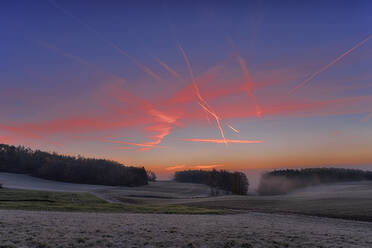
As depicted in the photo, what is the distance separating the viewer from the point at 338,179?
481 feet

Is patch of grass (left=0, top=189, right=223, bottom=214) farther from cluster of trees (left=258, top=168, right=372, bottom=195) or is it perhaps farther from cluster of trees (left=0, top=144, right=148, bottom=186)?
cluster of trees (left=258, top=168, right=372, bottom=195)

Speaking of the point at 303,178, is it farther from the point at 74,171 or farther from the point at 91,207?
the point at 91,207

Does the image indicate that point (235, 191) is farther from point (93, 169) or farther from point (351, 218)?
point (351, 218)

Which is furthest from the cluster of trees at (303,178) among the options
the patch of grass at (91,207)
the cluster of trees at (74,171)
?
the patch of grass at (91,207)

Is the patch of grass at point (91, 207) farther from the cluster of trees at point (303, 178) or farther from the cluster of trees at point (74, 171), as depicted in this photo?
the cluster of trees at point (303, 178)

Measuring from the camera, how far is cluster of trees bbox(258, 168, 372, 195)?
144 metres

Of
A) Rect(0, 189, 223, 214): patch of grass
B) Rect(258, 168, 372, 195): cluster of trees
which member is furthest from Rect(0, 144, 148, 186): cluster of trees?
Rect(0, 189, 223, 214): patch of grass

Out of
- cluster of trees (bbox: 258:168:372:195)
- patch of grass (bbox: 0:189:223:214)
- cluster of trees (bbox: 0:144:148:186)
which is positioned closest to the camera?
patch of grass (bbox: 0:189:223:214)

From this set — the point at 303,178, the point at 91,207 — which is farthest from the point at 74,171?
the point at 303,178

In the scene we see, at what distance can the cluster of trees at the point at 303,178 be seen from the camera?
144 m

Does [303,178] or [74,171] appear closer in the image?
[74,171]

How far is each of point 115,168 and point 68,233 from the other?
428 feet

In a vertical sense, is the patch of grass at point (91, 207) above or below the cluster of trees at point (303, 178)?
below

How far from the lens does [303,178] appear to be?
484ft
